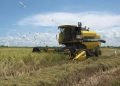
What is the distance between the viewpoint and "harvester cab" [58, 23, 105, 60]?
26453 millimetres

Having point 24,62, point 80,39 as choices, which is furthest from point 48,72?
point 80,39

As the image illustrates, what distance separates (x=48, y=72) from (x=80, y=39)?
11.2 meters

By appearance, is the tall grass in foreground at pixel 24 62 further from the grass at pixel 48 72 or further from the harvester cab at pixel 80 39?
the harvester cab at pixel 80 39

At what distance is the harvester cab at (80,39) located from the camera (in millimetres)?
26453

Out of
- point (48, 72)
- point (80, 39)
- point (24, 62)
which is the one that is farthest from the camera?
point (80, 39)

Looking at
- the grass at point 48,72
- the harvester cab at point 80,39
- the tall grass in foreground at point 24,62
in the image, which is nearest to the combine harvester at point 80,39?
the harvester cab at point 80,39

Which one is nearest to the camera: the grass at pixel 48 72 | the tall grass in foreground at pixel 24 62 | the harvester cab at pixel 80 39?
the grass at pixel 48 72

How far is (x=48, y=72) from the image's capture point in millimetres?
15438

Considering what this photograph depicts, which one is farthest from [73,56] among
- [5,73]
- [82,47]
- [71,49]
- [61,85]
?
[61,85]

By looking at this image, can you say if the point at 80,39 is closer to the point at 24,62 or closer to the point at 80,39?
the point at 80,39

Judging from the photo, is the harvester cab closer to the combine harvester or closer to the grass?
the combine harvester

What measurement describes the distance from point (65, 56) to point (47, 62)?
2.35m

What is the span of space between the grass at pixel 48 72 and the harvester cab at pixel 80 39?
3.19 meters

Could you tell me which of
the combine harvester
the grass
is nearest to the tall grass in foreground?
the grass
